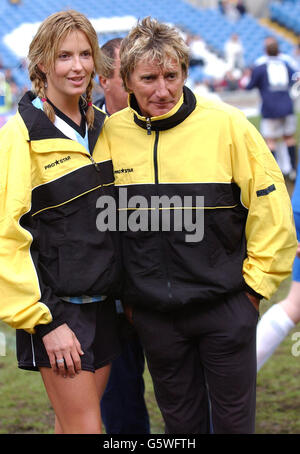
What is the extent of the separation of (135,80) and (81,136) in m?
0.28

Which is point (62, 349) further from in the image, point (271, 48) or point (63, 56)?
point (271, 48)

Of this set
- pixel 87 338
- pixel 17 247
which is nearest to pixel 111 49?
pixel 17 247

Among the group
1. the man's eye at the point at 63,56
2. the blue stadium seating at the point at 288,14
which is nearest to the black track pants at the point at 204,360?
the man's eye at the point at 63,56

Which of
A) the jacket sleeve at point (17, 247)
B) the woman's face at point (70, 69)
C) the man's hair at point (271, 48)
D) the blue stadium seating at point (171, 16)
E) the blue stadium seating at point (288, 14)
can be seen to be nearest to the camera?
the jacket sleeve at point (17, 247)

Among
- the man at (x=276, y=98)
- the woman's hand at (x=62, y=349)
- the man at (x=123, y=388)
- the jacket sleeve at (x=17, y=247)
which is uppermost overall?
the man at (x=276, y=98)

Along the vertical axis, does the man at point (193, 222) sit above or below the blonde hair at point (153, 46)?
below

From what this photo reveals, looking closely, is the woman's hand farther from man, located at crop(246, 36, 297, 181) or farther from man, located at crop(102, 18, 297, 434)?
man, located at crop(246, 36, 297, 181)

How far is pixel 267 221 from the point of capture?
246 centimetres

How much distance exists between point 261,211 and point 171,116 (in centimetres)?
47

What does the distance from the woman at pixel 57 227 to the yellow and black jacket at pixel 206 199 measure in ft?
0.45

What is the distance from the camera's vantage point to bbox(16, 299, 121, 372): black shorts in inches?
94.9

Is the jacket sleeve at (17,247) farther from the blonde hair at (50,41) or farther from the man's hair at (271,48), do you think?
the man's hair at (271,48)

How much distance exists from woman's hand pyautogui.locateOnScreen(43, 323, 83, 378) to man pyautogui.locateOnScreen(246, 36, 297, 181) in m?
7.88

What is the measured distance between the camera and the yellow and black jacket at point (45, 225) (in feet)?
7.42
